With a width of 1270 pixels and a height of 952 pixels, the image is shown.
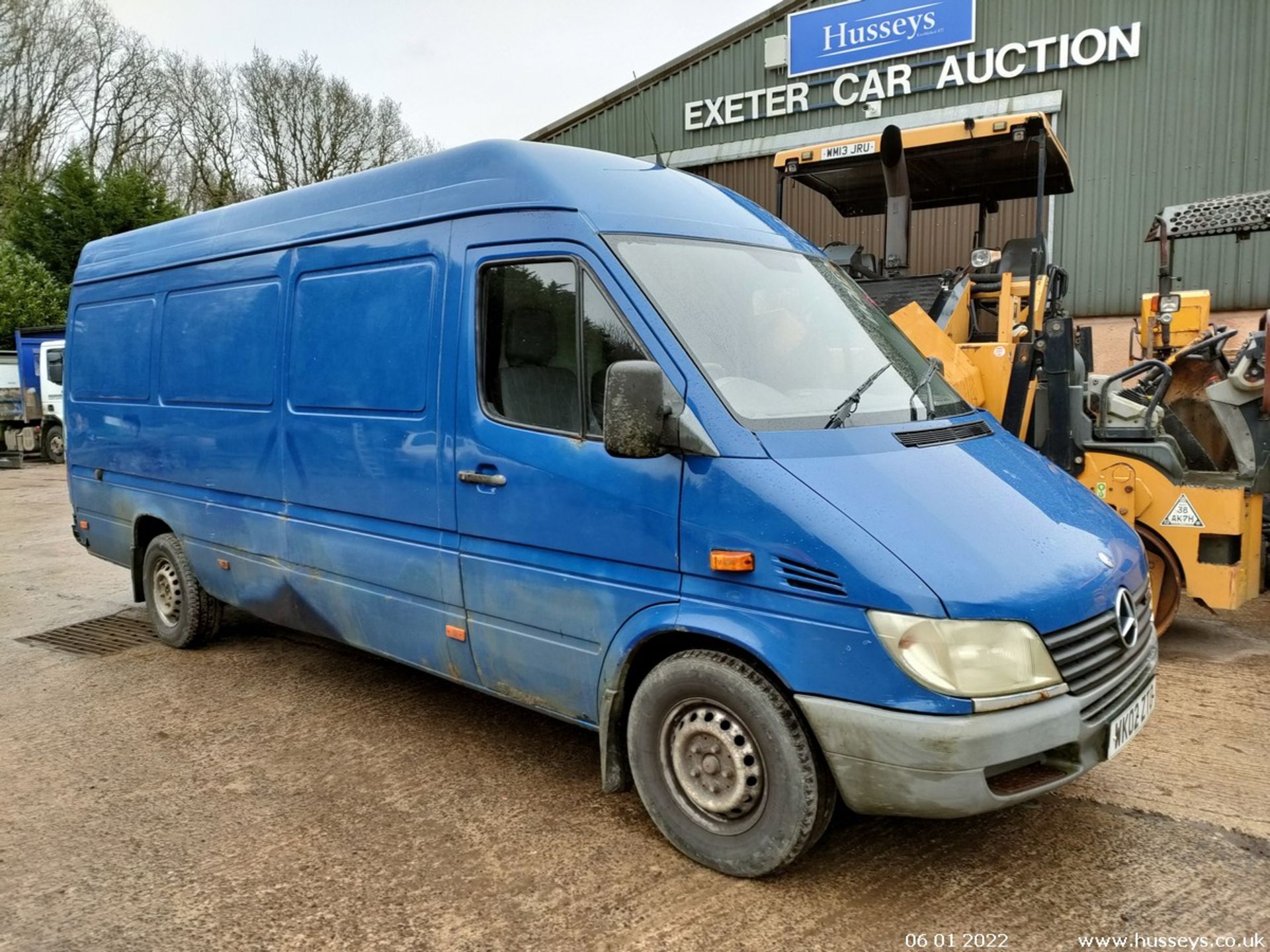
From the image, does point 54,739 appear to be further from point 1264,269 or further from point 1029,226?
point 1264,269

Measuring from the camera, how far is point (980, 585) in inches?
117

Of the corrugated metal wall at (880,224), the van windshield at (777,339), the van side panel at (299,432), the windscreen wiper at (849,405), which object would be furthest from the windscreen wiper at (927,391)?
the corrugated metal wall at (880,224)

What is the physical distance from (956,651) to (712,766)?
958 millimetres

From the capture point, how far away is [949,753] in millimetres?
2902

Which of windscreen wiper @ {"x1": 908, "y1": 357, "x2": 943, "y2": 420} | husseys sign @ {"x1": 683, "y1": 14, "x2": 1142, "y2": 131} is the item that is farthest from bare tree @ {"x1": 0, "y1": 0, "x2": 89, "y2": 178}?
windscreen wiper @ {"x1": 908, "y1": 357, "x2": 943, "y2": 420}

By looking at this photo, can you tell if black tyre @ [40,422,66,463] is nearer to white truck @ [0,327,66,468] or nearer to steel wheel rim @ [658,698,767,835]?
white truck @ [0,327,66,468]

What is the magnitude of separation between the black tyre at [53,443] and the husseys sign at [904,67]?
49.8 feet

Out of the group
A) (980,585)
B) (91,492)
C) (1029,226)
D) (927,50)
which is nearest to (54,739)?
(91,492)

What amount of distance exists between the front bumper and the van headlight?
92 mm

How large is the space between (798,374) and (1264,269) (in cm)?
1278

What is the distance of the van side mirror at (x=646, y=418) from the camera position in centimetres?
322

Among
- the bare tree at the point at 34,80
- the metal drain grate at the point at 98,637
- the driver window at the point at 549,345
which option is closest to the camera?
the driver window at the point at 549,345

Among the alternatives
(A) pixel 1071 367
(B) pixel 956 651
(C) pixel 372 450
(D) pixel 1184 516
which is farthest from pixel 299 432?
(D) pixel 1184 516

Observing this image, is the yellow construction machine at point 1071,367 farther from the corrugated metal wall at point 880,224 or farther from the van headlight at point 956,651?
the corrugated metal wall at point 880,224
